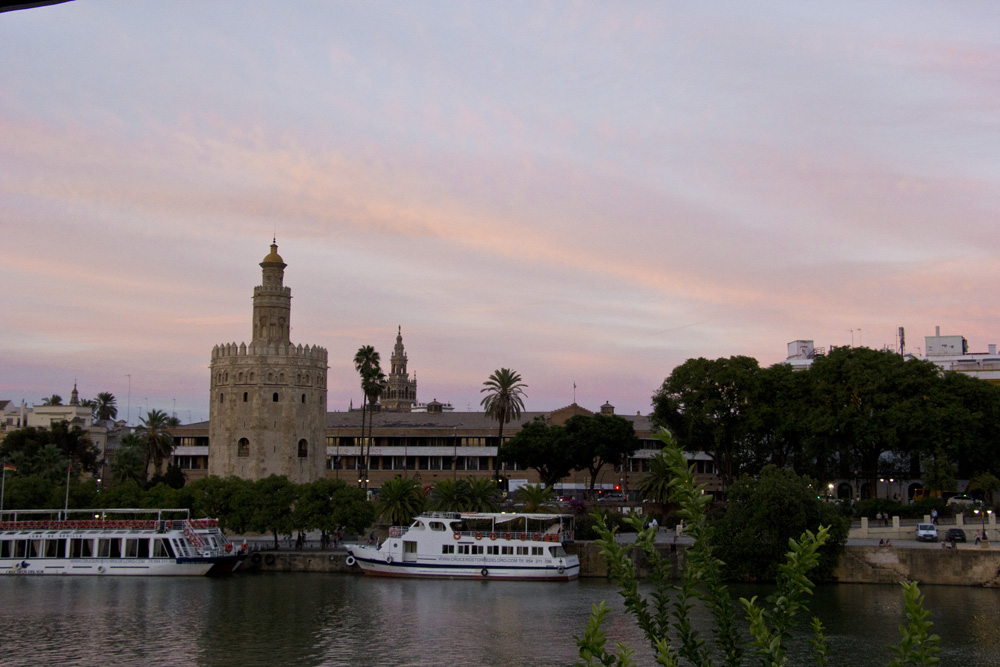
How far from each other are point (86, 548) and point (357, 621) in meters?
27.6

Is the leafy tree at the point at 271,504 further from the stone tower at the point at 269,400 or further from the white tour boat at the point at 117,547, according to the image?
the stone tower at the point at 269,400

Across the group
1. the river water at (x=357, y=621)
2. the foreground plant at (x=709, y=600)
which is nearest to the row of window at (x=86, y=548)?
the river water at (x=357, y=621)

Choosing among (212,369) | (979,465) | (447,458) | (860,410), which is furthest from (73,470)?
(979,465)

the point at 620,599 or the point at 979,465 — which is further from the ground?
the point at 979,465

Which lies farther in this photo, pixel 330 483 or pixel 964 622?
pixel 330 483

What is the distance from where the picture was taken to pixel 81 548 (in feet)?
214

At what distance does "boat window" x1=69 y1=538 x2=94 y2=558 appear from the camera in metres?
65.1

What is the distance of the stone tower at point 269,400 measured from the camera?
83875mm

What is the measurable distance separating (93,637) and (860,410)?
2151 inches

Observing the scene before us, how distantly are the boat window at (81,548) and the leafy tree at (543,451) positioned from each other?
132 feet

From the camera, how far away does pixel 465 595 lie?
182 feet

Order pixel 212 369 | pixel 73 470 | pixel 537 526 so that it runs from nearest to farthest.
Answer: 1. pixel 537 526
2. pixel 212 369
3. pixel 73 470

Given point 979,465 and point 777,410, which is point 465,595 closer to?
point 777,410

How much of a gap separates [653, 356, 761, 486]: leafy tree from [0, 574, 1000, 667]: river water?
22727 mm
